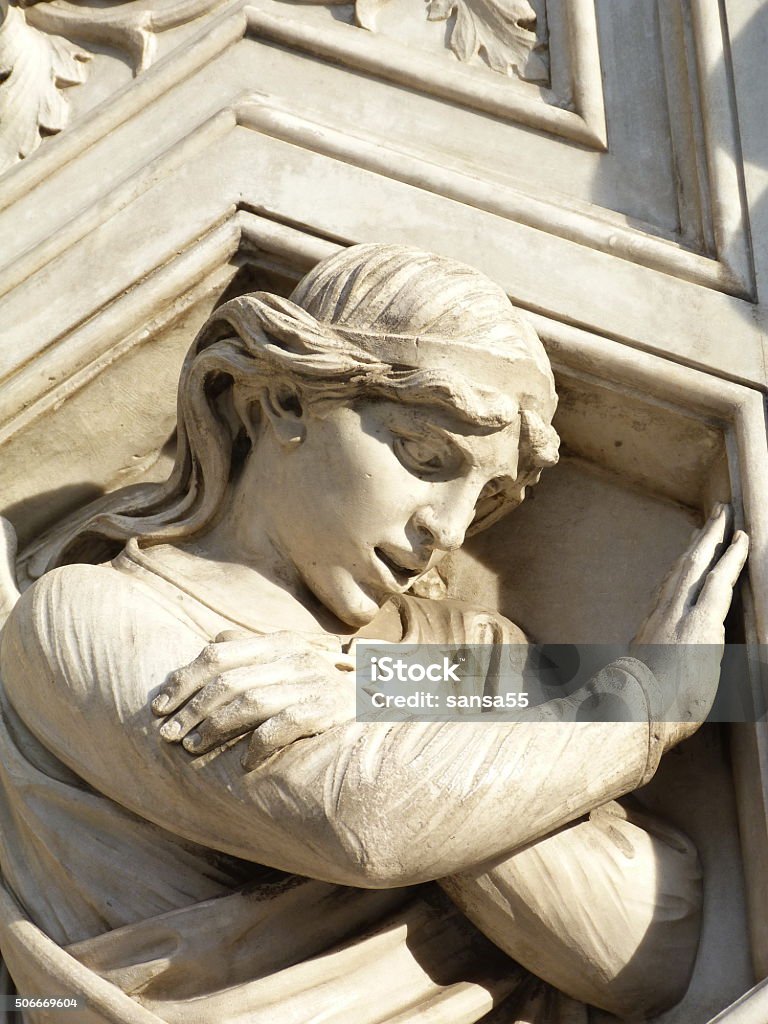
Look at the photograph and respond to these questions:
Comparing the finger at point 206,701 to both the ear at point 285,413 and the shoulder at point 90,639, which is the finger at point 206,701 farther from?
the ear at point 285,413

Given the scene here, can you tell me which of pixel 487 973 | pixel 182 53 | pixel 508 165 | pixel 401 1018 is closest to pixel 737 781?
pixel 487 973

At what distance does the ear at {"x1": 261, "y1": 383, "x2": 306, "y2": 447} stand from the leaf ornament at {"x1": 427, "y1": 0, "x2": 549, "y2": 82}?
3.42 feet

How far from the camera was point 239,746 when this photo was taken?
2691 mm

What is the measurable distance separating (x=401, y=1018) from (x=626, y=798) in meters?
0.63

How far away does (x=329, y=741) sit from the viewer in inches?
106

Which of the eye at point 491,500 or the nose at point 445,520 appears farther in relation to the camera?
the eye at point 491,500

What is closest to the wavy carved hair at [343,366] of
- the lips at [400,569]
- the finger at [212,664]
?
the lips at [400,569]

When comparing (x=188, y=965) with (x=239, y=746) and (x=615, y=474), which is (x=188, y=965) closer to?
(x=239, y=746)

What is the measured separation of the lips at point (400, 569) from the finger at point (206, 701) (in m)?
0.43

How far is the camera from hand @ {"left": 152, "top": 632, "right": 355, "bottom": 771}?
8.76ft

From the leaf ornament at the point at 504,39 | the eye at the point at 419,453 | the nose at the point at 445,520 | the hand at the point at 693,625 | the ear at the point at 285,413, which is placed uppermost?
the leaf ornament at the point at 504,39

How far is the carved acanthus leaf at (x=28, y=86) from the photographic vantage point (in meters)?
3.65

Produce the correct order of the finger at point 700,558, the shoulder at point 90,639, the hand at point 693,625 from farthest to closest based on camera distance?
the finger at point 700,558, the hand at point 693,625, the shoulder at point 90,639

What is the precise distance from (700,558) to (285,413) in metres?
0.81
